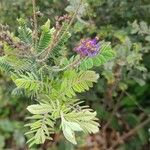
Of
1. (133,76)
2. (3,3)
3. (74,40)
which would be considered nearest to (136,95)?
(133,76)

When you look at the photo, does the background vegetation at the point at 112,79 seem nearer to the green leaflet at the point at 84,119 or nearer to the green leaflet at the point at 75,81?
the green leaflet at the point at 75,81

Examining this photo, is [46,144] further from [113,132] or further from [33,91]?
[33,91]

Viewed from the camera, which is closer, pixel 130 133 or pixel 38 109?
pixel 38 109

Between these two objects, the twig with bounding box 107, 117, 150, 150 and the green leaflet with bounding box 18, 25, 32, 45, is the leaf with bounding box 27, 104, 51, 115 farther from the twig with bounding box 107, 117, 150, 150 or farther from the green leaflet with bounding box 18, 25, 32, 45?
the twig with bounding box 107, 117, 150, 150

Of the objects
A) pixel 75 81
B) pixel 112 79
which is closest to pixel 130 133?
pixel 112 79

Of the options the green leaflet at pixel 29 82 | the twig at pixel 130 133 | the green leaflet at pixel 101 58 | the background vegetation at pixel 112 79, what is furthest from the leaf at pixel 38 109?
the twig at pixel 130 133

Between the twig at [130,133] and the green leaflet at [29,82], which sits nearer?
the green leaflet at [29,82]

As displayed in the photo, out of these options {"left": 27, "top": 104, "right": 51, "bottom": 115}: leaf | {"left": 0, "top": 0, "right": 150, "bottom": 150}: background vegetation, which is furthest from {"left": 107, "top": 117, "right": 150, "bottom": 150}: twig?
{"left": 27, "top": 104, "right": 51, "bottom": 115}: leaf

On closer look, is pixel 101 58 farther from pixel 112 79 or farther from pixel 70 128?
pixel 112 79
